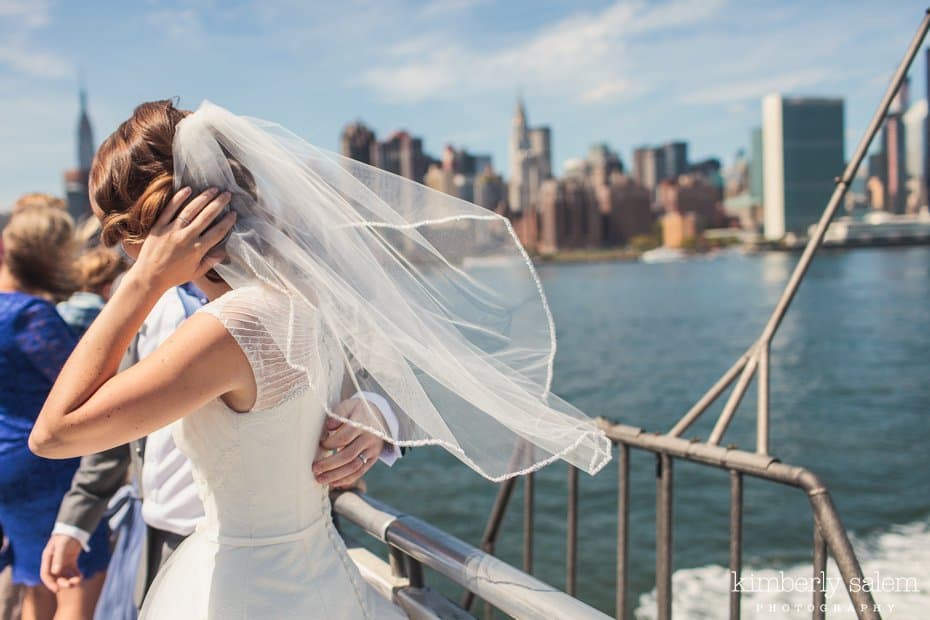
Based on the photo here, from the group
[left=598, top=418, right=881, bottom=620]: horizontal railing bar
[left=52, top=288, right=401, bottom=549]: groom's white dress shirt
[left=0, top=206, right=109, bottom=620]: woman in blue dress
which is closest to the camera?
[left=598, top=418, right=881, bottom=620]: horizontal railing bar

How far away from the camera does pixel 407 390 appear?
4.75 feet

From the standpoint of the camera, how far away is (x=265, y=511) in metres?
1.43

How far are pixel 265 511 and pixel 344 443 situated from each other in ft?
0.59

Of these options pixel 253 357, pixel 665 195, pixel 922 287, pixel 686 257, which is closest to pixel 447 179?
pixel 253 357

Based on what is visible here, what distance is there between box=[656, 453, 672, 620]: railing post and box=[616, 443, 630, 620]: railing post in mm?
103

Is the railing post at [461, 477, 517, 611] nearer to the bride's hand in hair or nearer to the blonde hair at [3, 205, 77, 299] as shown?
the blonde hair at [3, 205, 77, 299]

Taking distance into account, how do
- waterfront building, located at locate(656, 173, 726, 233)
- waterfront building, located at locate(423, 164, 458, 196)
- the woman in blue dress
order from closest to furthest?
the woman in blue dress
waterfront building, located at locate(423, 164, 458, 196)
waterfront building, located at locate(656, 173, 726, 233)

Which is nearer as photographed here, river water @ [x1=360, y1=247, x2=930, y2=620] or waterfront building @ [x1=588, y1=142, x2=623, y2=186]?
river water @ [x1=360, y1=247, x2=930, y2=620]

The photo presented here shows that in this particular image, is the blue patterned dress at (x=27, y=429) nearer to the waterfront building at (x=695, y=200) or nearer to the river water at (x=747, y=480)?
the river water at (x=747, y=480)

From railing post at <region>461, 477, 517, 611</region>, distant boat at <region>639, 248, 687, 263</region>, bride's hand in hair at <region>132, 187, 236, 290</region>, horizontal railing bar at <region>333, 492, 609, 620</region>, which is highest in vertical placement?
bride's hand in hair at <region>132, 187, 236, 290</region>

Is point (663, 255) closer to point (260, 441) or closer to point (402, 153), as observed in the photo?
point (402, 153)

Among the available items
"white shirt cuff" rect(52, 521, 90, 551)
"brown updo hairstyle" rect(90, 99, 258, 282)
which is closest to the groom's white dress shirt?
"white shirt cuff" rect(52, 521, 90, 551)

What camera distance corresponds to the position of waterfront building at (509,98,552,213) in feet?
396

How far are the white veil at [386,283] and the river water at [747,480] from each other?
21.4ft
